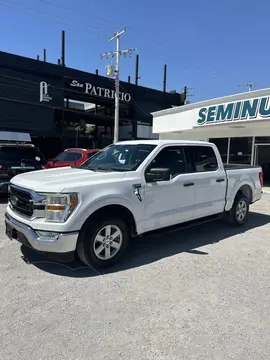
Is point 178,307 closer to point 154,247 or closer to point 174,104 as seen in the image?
point 154,247

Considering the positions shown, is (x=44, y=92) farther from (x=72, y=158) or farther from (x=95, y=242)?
(x=95, y=242)

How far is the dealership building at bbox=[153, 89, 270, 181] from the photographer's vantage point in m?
13.5

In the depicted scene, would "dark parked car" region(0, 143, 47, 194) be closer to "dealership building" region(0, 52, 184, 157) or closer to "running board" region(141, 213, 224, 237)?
"running board" region(141, 213, 224, 237)

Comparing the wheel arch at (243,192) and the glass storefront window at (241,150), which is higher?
the glass storefront window at (241,150)

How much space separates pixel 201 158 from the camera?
559 centimetres

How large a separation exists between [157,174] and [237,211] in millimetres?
2945

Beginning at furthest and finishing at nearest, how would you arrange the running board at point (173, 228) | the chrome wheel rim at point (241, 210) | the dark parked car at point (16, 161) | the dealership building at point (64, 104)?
1. the dealership building at point (64, 104)
2. the dark parked car at point (16, 161)
3. the chrome wheel rim at point (241, 210)
4. the running board at point (173, 228)

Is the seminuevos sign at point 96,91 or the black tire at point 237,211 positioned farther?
the seminuevos sign at point 96,91

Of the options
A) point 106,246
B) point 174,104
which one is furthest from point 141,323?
point 174,104

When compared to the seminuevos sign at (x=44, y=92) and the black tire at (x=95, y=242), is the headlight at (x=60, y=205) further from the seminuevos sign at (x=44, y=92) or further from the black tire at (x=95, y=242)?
the seminuevos sign at (x=44, y=92)

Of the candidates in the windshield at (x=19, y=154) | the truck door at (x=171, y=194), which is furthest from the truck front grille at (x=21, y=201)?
the windshield at (x=19, y=154)

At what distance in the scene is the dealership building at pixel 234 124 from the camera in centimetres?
1354

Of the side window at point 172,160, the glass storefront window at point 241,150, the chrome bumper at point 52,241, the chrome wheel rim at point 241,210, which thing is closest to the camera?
the chrome bumper at point 52,241

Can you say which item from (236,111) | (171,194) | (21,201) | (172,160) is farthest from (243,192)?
(236,111)
